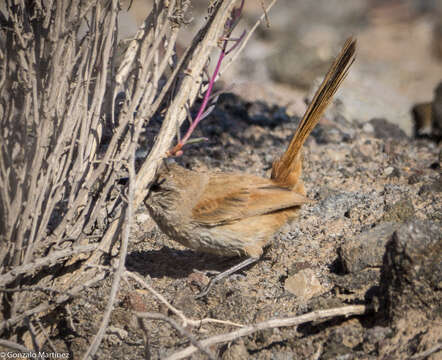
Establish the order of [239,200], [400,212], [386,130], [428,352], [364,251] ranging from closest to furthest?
[428,352] → [364,251] → [239,200] → [400,212] → [386,130]

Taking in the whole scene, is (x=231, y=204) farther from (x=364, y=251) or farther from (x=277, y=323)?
(x=277, y=323)

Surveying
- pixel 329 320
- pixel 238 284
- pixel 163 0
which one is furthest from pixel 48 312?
pixel 163 0

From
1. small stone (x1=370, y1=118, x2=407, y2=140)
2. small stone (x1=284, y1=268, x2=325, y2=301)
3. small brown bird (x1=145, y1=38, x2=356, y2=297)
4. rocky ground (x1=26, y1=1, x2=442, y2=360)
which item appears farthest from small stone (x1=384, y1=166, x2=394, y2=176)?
small stone (x1=284, y1=268, x2=325, y2=301)

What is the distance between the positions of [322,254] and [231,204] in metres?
0.82

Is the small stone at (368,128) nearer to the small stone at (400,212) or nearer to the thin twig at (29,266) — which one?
the small stone at (400,212)

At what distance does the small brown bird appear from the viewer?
4.05m

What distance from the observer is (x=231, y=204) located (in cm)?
421

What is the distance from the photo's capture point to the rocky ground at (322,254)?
3.13 meters

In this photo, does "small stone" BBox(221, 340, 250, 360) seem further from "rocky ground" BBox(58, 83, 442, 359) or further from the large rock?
the large rock

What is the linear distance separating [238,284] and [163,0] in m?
2.13

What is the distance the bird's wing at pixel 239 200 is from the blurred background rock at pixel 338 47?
1352mm

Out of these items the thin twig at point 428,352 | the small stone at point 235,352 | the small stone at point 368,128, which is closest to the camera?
the thin twig at point 428,352

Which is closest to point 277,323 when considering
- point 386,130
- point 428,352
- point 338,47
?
point 428,352

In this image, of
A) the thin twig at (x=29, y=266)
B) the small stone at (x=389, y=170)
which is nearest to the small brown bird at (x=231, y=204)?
the thin twig at (x=29, y=266)
